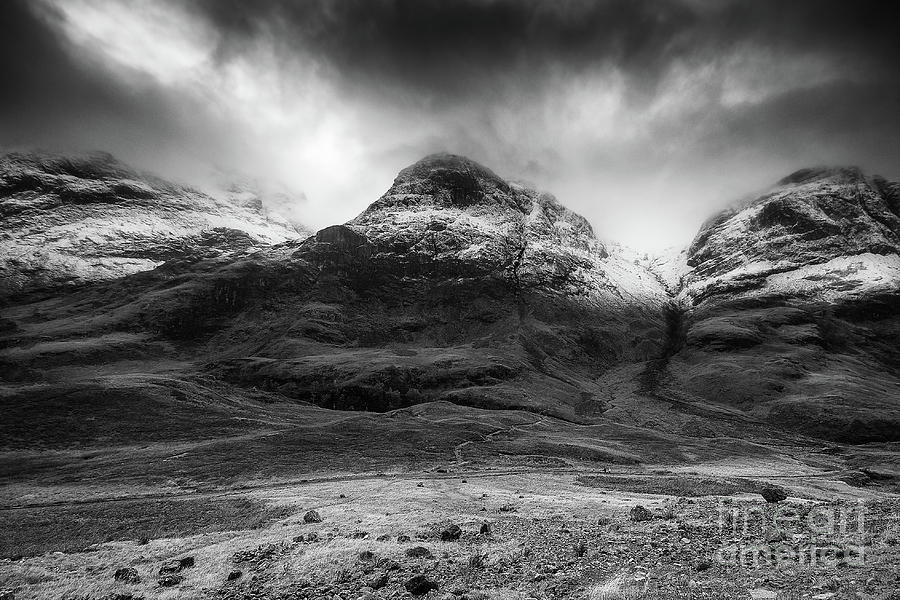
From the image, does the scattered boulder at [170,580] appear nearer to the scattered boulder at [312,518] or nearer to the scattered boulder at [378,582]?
the scattered boulder at [378,582]

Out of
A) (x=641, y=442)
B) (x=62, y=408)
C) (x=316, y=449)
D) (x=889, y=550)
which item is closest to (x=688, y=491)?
(x=889, y=550)

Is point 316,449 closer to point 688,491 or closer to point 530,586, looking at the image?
point 688,491

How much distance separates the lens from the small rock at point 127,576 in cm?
2174

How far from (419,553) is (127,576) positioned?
44.1 ft

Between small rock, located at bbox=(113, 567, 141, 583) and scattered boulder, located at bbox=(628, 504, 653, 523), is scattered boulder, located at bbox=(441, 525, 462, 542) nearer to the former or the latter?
scattered boulder, located at bbox=(628, 504, 653, 523)

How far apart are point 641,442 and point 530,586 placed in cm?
10533

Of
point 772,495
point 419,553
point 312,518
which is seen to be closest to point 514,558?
point 419,553

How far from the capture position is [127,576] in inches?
869

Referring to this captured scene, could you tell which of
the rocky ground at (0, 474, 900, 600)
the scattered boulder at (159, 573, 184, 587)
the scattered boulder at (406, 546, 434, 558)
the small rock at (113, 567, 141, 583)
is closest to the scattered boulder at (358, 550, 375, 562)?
the rocky ground at (0, 474, 900, 600)

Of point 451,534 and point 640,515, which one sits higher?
point 640,515

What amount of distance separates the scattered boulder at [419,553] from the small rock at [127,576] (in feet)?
40.0

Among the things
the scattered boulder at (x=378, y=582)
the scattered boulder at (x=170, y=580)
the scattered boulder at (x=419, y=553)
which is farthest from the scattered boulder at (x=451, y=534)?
the scattered boulder at (x=170, y=580)

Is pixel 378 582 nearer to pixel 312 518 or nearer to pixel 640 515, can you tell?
pixel 640 515

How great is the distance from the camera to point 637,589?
1509cm
